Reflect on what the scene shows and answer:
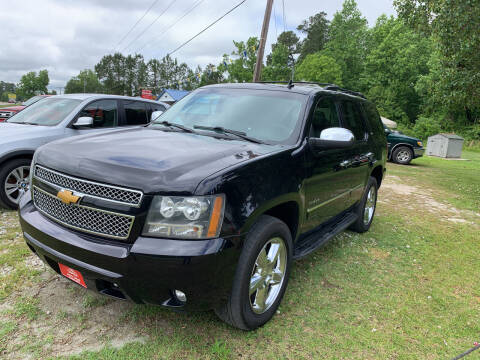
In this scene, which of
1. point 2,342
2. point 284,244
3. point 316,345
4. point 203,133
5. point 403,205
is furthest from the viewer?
point 403,205

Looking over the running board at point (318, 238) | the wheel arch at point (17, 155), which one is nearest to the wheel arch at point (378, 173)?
the running board at point (318, 238)

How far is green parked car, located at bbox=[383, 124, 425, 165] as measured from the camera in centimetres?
1479

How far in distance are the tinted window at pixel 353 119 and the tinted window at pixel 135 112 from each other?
4.07 meters

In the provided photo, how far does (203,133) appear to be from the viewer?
305cm

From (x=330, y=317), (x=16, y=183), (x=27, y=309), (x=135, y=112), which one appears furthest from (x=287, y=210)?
(x=135, y=112)

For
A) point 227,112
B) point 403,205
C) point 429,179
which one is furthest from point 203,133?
point 429,179

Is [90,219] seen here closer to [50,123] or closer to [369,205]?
[50,123]

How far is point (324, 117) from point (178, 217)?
6.88 ft

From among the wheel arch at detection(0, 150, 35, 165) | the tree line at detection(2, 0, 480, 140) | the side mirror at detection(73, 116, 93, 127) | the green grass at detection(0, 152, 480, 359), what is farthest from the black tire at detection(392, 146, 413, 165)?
the wheel arch at detection(0, 150, 35, 165)

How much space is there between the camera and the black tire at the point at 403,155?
48.9 ft

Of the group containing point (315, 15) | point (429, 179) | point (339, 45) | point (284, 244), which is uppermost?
point (315, 15)

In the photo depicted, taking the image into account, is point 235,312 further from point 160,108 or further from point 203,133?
point 160,108

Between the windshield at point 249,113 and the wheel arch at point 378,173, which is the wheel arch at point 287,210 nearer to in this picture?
the windshield at point 249,113

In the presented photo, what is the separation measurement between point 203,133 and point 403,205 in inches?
223
